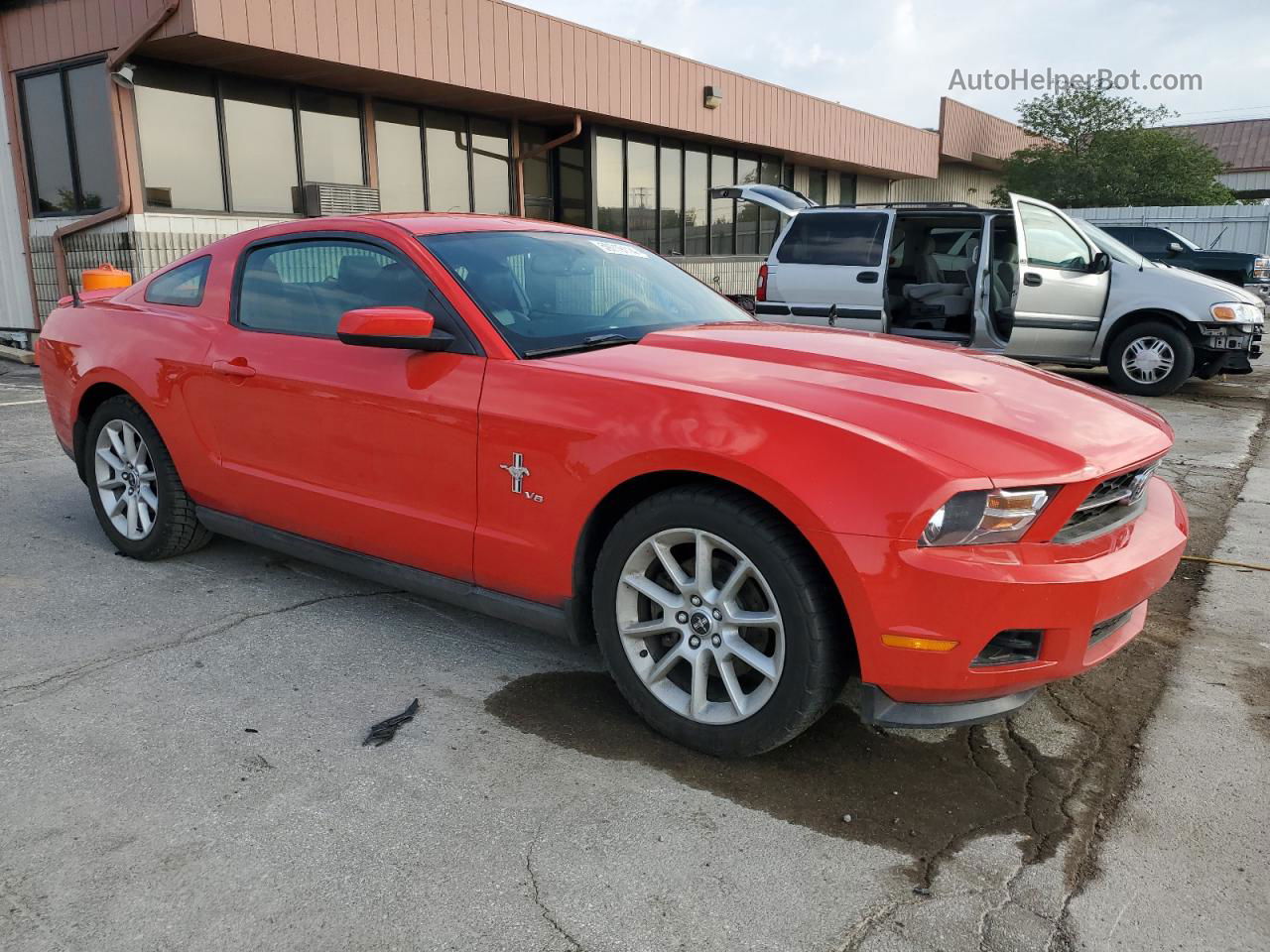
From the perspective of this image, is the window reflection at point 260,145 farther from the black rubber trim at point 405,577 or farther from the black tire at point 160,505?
the black rubber trim at point 405,577

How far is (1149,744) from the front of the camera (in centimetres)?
295

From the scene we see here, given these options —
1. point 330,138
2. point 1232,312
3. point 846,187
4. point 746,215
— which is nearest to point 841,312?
point 1232,312

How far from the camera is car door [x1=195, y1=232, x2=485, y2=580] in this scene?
10.6 feet

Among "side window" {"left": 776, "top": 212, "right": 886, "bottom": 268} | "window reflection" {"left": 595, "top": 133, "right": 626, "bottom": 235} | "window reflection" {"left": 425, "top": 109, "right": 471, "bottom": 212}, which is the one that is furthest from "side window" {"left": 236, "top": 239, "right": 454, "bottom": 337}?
"window reflection" {"left": 595, "top": 133, "right": 626, "bottom": 235}

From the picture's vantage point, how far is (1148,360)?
31.8 ft

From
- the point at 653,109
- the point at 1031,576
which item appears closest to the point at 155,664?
the point at 1031,576

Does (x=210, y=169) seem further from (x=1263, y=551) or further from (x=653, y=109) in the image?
(x=1263, y=551)

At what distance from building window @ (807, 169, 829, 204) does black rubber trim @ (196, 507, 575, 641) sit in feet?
67.0

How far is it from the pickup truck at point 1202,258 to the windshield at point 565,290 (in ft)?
46.4

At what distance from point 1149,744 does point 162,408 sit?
154 inches

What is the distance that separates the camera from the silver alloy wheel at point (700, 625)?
2691 mm

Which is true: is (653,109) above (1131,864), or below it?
above

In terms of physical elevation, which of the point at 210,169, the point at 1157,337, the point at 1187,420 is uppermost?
the point at 210,169

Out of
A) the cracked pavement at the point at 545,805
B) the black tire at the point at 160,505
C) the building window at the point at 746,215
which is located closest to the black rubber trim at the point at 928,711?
the cracked pavement at the point at 545,805
